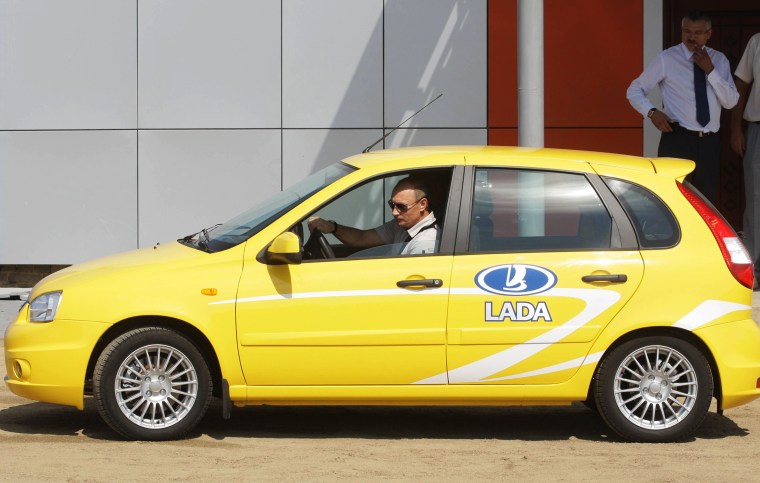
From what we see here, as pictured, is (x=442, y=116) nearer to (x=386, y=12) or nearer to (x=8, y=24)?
(x=386, y=12)

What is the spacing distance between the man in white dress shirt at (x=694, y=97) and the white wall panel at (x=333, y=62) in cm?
298

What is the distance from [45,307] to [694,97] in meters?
6.39

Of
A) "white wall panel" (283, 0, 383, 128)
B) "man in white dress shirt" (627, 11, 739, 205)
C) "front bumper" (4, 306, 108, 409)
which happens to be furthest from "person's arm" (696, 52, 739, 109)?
"front bumper" (4, 306, 108, 409)

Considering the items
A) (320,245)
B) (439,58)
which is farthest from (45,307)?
(439,58)

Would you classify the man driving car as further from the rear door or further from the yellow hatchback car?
the rear door

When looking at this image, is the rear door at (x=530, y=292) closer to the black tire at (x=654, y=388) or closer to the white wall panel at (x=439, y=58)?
the black tire at (x=654, y=388)

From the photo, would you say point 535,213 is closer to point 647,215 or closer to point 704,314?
point 647,215

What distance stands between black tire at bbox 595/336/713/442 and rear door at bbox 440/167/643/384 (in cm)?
19

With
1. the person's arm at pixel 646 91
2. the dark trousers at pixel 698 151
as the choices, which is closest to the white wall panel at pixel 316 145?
the person's arm at pixel 646 91

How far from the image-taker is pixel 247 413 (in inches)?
360

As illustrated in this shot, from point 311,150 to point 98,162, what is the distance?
2085 millimetres

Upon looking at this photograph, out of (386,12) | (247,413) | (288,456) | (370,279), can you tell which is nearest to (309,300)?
(370,279)

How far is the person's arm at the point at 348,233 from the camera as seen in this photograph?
8.44m

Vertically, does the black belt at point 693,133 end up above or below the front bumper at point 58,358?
above
